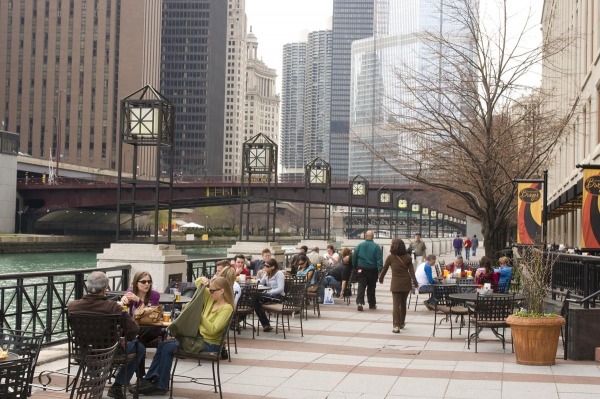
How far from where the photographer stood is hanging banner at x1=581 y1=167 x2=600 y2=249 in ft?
52.0

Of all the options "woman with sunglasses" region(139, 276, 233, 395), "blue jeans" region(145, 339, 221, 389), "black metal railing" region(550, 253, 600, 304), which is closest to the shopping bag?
"black metal railing" region(550, 253, 600, 304)

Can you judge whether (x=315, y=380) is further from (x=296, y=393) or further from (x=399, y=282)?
(x=399, y=282)

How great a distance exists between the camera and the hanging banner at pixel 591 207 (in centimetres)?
1585

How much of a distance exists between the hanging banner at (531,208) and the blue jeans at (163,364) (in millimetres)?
11450

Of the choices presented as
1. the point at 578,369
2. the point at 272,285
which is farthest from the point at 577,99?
the point at 578,369

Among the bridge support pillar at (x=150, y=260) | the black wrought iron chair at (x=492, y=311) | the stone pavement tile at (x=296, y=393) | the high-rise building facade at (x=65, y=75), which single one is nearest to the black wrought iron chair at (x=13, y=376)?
the stone pavement tile at (x=296, y=393)

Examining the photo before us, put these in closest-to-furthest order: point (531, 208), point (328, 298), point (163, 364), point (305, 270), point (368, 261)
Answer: point (163, 364) → point (531, 208) → point (368, 261) → point (305, 270) → point (328, 298)

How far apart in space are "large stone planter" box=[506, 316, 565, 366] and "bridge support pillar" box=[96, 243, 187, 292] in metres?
6.76

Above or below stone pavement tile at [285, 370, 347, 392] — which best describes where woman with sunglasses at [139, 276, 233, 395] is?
above

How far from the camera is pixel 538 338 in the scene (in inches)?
463

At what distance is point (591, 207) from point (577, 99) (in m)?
6.52

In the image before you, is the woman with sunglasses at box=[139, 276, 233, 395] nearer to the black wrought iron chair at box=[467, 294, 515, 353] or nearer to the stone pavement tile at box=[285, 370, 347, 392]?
the stone pavement tile at box=[285, 370, 347, 392]

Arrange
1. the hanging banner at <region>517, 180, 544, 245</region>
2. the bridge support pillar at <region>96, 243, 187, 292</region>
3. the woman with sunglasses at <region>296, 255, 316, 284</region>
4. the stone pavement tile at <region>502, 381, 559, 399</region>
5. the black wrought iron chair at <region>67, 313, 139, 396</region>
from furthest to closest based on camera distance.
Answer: the woman with sunglasses at <region>296, 255, 316, 284</region>, the hanging banner at <region>517, 180, 544, 245</region>, the bridge support pillar at <region>96, 243, 187, 292</region>, the stone pavement tile at <region>502, 381, 559, 399</region>, the black wrought iron chair at <region>67, 313, 139, 396</region>

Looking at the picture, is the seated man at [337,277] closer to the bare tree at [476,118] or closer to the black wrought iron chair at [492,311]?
the bare tree at [476,118]
